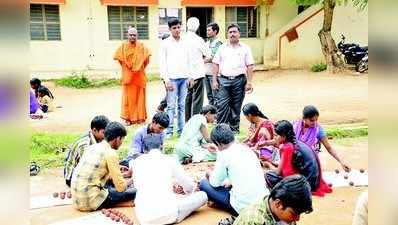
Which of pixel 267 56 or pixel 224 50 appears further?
pixel 267 56

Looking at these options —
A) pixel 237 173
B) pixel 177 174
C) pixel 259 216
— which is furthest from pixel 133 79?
pixel 259 216

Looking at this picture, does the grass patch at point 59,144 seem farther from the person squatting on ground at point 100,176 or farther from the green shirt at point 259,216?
the green shirt at point 259,216

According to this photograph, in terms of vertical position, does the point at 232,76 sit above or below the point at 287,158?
above

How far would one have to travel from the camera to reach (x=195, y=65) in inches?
315

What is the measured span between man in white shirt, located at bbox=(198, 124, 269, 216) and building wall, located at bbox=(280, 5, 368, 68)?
1382cm

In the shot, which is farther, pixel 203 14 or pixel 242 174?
pixel 203 14

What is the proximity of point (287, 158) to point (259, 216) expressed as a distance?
1.87 metres

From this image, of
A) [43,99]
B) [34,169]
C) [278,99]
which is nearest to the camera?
[34,169]

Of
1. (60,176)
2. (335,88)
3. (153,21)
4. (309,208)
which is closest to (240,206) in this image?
(309,208)

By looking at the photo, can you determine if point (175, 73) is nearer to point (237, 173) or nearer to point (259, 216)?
point (237, 173)
